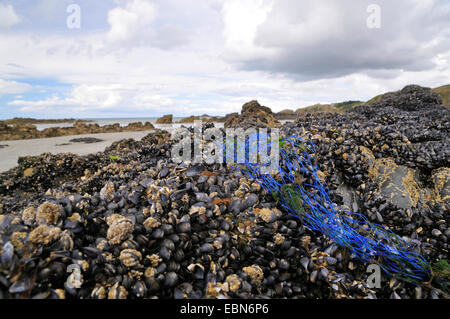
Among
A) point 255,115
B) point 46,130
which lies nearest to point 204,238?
point 255,115

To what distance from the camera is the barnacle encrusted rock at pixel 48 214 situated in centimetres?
156

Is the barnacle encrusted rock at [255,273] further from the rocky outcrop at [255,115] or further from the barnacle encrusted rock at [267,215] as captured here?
the rocky outcrop at [255,115]

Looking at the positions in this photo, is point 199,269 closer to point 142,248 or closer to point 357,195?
point 142,248

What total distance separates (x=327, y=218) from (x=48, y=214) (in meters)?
2.37

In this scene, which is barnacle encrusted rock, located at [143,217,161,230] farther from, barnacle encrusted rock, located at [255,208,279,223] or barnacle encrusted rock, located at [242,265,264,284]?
barnacle encrusted rock, located at [255,208,279,223]

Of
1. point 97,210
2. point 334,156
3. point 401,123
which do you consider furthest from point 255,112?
point 97,210

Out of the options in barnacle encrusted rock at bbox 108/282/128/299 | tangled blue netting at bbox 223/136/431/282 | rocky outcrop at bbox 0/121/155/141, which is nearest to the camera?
barnacle encrusted rock at bbox 108/282/128/299

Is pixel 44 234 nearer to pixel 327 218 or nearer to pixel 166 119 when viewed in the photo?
pixel 327 218

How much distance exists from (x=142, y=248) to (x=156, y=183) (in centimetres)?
72

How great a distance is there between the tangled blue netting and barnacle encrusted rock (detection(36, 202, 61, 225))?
5.76 feet

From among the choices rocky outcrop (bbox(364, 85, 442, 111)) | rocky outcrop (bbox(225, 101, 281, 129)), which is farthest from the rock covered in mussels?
rocky outcrop (bbox(225, 101, 281, 129))

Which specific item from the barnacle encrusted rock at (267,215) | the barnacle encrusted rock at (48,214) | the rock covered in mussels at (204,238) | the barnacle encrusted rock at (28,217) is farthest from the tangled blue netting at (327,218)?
the barnacle encrusted rock at (28,217)

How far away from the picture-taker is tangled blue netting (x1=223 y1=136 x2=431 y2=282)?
2023mm

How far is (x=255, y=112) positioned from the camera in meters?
12.8
